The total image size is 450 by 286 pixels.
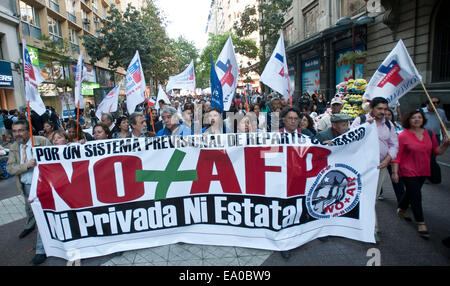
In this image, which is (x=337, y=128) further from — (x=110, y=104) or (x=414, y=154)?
(x=110, y=104)

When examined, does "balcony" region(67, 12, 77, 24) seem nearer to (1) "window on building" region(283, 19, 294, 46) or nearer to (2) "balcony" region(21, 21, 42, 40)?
(2) "balcony" region(21, 21, 42, 40)

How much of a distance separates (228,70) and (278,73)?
1.06m

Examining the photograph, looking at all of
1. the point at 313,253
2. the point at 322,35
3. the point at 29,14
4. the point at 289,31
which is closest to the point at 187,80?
the point at 313,253

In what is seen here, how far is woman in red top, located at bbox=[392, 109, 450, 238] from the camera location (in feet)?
12.4

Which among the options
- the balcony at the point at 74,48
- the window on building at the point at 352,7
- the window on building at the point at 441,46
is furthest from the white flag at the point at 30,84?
the balcony at the point at 74,48

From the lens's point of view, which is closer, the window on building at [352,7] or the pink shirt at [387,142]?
the pink shirt at [387,142]

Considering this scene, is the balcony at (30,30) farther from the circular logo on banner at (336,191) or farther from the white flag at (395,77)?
the circular logo on banner at (336,191)

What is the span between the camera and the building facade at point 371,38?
11.8 metres

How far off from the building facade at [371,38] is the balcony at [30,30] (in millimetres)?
20199

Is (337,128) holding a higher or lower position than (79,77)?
lower

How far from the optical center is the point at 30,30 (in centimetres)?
2188

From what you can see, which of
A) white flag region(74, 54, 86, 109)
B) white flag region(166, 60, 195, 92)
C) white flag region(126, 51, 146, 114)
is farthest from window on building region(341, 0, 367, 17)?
white flag region(74, 54, 86, 109)

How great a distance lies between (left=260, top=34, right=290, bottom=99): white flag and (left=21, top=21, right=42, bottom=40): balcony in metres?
21.9
